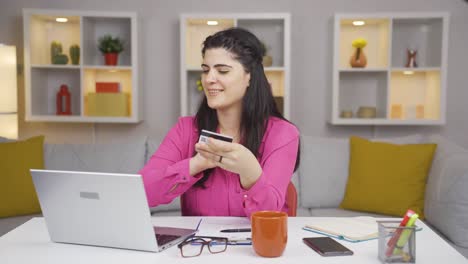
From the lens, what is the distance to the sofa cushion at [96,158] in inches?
118

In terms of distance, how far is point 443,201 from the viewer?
2.43 metres

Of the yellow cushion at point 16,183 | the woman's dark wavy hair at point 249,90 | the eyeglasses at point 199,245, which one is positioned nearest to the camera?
the eyeglasses at point 199,245

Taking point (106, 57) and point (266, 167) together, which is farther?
point (106, 57)

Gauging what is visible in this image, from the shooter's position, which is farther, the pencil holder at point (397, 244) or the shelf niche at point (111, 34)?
the shelf niche at point (111, 34)

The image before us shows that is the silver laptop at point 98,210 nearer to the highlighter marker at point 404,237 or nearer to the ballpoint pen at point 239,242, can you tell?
the ballpoint pen at point 239,242

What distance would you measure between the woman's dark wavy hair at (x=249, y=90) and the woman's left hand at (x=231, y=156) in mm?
275

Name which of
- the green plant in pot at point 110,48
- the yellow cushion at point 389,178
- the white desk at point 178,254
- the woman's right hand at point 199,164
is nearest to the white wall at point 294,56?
the green plant in pot at point 110,48

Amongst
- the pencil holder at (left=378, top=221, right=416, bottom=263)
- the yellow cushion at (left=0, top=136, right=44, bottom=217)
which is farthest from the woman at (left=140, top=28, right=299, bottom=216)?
the yellow cushion at (left=0, top=136, right=44, bottom=217)

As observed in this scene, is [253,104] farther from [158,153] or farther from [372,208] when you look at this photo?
[372,208]

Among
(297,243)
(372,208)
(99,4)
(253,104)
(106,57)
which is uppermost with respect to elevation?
(99,4)

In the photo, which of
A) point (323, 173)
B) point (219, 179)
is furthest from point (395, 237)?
point (323, 173)

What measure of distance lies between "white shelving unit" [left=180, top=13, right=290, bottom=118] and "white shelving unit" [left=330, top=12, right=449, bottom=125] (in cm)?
34

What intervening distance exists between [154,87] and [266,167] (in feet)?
7.52

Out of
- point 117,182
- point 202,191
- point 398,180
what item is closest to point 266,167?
point 202,191
